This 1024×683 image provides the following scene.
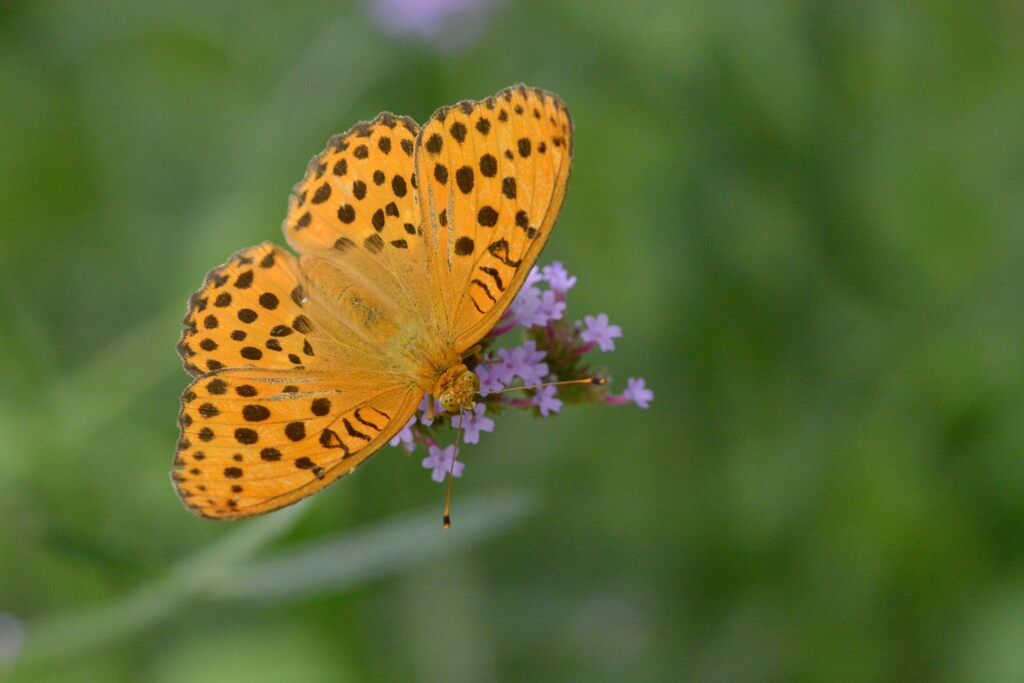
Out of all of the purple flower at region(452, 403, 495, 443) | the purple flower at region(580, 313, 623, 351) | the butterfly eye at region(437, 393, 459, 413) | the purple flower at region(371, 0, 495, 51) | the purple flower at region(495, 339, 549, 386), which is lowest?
the butterfly eye at region(437, 393, 459, 413)

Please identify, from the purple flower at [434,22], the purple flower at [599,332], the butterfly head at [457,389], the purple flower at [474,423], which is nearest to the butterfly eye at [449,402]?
the butterfly head at [457,389]

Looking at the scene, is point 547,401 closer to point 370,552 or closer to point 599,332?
point 599,332

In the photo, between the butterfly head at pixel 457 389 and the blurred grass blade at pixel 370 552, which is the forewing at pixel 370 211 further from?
the blurred grass blade at pixel 370 552

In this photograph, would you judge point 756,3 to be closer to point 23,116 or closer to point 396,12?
point 396,12

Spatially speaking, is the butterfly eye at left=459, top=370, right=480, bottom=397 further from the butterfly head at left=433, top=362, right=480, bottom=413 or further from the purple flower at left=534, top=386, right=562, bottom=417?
the purple flower at left=534, top=386, right=562, bottom=417

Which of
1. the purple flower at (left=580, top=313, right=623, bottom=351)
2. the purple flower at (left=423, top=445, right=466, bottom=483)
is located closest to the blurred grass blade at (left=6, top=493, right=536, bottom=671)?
the purple flower at (left=423, top=445, right=466, bottom=483)
